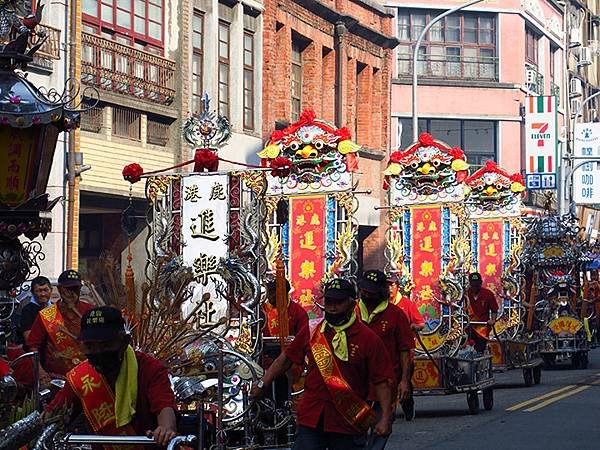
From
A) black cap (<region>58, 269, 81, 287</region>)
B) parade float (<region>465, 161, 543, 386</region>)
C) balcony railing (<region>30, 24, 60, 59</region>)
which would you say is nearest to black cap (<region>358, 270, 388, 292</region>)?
black cap (<region>58, 269, 81, 287</region>)

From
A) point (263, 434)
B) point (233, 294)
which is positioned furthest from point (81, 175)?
point (263, 434)

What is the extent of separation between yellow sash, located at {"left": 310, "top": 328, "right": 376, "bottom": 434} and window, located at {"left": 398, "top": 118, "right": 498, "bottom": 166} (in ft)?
144

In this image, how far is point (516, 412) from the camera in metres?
19.5

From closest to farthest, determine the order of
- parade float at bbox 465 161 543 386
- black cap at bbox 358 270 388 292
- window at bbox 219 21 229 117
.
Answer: black cap at bbox 358 270 388 292 < parade float at bbox 465 161 543 386 < window at bbox 219 21 229 117

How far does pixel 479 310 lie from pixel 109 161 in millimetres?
8326

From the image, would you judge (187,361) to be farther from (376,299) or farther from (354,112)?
(354,112)

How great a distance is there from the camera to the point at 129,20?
28.6 m

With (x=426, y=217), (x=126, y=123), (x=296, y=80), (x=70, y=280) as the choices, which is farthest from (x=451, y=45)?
(x=70, y=280)

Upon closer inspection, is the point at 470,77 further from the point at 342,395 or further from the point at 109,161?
the point at 342,395

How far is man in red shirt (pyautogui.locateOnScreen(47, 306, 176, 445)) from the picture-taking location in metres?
7.24

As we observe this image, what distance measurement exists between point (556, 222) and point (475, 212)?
8.83 ft

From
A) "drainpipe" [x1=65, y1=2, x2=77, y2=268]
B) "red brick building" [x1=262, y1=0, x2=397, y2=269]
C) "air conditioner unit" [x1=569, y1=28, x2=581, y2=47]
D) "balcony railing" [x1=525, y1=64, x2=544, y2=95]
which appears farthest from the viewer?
"air conditioner unit" [x1=569, y1=28, x2=581, y2=47]

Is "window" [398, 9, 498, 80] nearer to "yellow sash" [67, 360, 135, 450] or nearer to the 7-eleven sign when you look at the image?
the 7-eleven sign

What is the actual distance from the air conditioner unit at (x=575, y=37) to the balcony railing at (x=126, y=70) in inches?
1444
